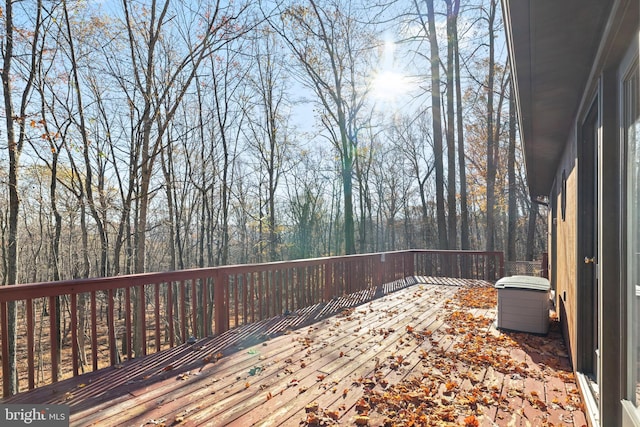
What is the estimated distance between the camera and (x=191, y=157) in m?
12.4

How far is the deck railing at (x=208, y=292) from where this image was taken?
264 centimetres

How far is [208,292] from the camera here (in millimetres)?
4980

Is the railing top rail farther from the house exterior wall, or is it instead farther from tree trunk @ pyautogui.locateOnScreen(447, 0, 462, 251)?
tree trunk @ pyautogui.locateOnScreen(447, 0, 462, 251)

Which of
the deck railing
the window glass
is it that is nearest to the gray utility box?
the window glass

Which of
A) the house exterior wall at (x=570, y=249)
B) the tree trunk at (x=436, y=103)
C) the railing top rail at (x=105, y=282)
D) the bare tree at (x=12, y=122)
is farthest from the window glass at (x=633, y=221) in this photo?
the tree trunk at (x=436, y=103)

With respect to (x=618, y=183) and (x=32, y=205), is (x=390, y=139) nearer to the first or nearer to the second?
(x=32, y=205)

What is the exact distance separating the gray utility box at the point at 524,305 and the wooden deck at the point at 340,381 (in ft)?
0.64

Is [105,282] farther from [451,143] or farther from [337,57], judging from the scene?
[337,57]

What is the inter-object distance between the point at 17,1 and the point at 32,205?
16.9 ft

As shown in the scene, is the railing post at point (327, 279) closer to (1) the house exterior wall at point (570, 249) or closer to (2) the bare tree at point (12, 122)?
(1) the house exterior wall at point (570, 249)

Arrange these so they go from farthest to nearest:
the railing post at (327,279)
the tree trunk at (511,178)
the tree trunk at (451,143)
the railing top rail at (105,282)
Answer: the tree trunk at (511,178) < the tree trunk at (451,143) < the railing post at (327,279) < the railing top rail at (105,282)

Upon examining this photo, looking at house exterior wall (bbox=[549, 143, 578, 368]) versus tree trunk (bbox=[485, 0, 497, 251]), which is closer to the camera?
house exterior wall (bbox=[549, 143, 578, 368])

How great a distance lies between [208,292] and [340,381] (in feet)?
9.75

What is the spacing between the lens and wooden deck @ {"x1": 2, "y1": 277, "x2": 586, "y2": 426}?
2158 mm
